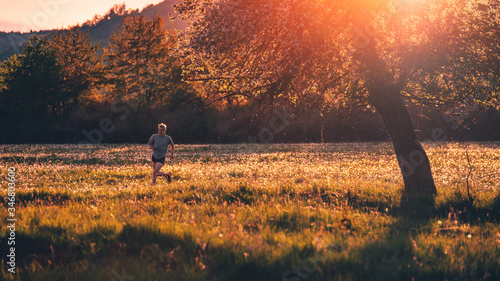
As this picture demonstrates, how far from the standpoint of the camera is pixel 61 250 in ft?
19.7

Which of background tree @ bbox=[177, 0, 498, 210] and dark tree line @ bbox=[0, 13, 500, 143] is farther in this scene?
dark tree line @ bbox=[0, 13, 500, 143]

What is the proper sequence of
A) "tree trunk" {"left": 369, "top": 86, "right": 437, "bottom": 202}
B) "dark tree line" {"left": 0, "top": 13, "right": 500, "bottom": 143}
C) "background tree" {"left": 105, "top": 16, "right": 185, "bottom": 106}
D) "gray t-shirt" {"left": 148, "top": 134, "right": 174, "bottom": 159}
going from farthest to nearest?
1. "background tree" {"left": 105, "top": 16, "right": 185, "bottom": 106}
2. "dark tree line" {"left": 0, "top": 13, "right": 500, "bottom": 143}
3. "gray t-shirt" {"left": 148, "top": 134, "right": 174, "bottom": 159}
4. "tree trunk" {"left": 369, "top": 86, "right": 437, "bottom": 202}

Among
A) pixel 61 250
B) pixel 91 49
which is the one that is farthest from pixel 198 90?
pixel 91 49

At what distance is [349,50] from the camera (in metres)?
10.9

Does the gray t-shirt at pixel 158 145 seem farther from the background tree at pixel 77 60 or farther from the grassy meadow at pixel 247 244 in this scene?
the background tree at pixel 77 60

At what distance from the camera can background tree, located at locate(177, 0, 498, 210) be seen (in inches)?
382

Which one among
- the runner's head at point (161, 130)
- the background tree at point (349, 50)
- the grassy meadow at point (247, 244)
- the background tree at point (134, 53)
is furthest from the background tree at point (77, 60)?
the grassy meadow at point (247, 244)

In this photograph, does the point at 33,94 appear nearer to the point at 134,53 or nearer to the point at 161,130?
the point at 134,53

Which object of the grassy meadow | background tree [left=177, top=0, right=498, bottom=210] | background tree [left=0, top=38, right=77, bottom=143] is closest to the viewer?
the grassy meadow

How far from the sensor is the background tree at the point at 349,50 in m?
9.70

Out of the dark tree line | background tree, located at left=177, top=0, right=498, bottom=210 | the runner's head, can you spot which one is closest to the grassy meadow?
background tree, located at left=177, top=0, right=498, bottom=210

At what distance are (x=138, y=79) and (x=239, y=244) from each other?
198ft

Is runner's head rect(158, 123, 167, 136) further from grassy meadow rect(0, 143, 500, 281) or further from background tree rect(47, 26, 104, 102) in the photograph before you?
background tree rect(47, 26, 104, 102)

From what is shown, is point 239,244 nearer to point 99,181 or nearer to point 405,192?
point 405,192
